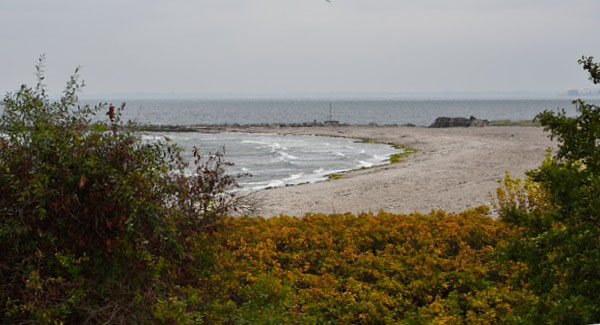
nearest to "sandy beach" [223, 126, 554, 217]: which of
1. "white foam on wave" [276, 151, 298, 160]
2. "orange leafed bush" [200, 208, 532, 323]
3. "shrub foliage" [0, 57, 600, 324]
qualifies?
"orange leafed bush" [200, 208, 532, 323]

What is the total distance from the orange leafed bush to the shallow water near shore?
Result: 512 inches

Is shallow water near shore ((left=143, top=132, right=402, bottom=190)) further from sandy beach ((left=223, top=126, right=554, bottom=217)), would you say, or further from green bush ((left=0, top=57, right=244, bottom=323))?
green bush ((left=0, top=57, right=244, bottom=323))

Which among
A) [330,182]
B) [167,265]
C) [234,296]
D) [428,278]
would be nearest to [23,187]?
[167,265]

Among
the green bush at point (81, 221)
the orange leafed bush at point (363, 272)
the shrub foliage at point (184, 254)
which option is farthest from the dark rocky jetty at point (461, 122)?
the green bush at point (81, 221)

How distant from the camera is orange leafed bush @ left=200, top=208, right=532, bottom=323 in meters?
5.49

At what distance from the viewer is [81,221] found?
4.36 meters

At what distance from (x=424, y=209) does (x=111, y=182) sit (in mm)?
11319

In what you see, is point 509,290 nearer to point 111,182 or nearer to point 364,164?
point 111,182

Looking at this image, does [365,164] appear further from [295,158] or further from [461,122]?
[461,122]

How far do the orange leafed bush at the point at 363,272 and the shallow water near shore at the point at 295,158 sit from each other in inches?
512

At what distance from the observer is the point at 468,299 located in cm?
562

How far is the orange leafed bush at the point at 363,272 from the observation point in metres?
5.49

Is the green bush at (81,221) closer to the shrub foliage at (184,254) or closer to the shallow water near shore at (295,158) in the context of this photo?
the shrub foliage at (184,254)

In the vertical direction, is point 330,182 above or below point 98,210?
below
